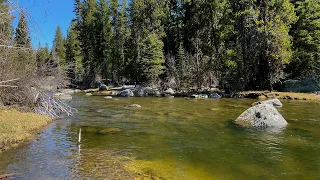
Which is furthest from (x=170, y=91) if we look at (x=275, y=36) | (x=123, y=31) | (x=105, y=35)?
(x=105, y=35)

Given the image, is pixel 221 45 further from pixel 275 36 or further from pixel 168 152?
pixel 168 152

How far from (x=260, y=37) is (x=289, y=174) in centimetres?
3011

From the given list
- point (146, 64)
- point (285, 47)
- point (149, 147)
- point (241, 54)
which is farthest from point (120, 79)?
point (149, 147)

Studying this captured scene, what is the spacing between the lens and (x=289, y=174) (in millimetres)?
8242

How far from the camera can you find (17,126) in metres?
13.0

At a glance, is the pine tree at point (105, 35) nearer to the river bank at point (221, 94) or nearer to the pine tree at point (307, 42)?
the river bank at point (221, 94)

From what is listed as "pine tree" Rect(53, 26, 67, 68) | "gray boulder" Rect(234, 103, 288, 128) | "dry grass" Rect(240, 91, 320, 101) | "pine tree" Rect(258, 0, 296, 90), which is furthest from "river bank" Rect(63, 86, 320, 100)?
"pine tree" Rect(53, 26, 67, 68)

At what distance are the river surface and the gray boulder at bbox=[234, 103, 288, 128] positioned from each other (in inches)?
32.2

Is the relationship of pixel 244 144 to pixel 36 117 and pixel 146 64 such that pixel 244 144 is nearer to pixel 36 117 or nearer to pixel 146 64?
pixel 36 117

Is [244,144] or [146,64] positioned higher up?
[146,64]

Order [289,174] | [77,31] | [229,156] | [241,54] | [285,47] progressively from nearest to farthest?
[289,174], [229,156], [285,47], [241,54], [77,31]

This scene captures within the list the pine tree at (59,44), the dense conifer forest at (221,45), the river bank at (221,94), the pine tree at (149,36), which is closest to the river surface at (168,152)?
the dense conifer forest at (221,45)

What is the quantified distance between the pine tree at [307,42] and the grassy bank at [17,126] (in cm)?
3428

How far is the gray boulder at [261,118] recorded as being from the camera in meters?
15.3
